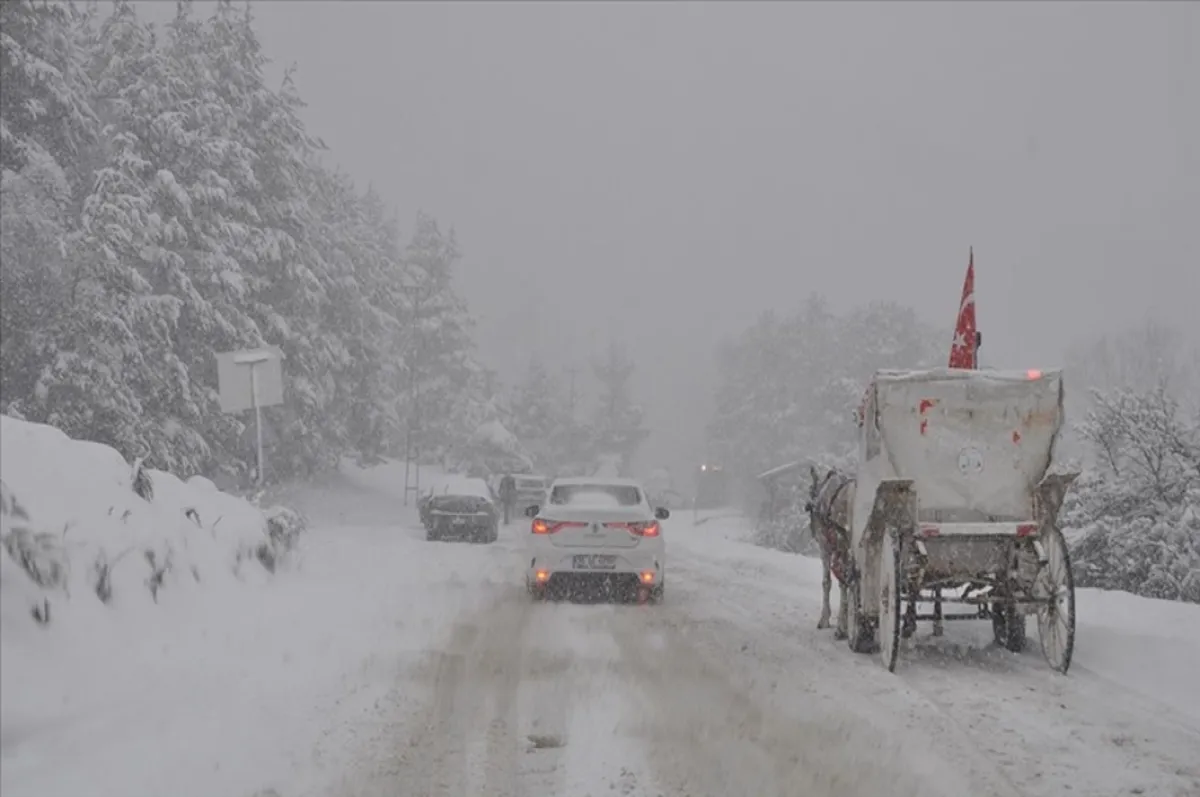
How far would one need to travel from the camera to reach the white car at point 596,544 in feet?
43.4

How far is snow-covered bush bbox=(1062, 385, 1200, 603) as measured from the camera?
42.4ft

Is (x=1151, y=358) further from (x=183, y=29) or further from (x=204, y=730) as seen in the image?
(x=204, y=730)

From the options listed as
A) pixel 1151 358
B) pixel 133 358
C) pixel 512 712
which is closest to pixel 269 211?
pixel 133 358

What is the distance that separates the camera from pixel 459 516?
2820 cm

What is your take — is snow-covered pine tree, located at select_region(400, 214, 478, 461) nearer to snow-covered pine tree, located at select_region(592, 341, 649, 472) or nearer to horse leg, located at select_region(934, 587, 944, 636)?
snow-covered pine tree, located at select_region(592, 341, 649, 472)

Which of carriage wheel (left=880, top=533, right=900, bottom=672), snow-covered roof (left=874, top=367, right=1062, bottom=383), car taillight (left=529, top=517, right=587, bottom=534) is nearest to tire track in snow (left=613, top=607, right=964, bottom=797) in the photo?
carriage wheel (left=880, top=533, right=900, bottom=672)

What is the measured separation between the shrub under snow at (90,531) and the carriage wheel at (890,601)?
6.11 meters

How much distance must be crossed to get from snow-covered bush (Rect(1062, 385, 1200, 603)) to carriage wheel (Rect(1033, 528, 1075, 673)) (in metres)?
5.35

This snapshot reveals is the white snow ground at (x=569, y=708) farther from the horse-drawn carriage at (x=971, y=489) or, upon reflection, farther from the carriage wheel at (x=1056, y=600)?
the horse-drawn carriage at (x=971, y=489)

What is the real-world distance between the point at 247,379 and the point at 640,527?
25.9 feet

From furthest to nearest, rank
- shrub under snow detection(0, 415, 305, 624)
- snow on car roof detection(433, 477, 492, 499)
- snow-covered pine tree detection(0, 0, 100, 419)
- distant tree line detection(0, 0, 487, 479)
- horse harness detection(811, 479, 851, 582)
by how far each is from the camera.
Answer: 1. snow on car roof detection(433, 477, 492, 499)
2. distant tree line detection(0, 0, 487, 479)
3. snow-covered pine tree detection(0, 0, 100, 419)
4. horse harness detection(811, 479, 851, 582)
5. shrub under snow detection(0, 415, 305, 624)

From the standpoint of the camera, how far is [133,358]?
20.8 meters

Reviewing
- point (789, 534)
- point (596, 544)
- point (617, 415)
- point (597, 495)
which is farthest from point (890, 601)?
point (617, 415)

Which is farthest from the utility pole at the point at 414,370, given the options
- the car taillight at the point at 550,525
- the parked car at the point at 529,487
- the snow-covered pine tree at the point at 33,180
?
the car taillight at the point at 550,525
